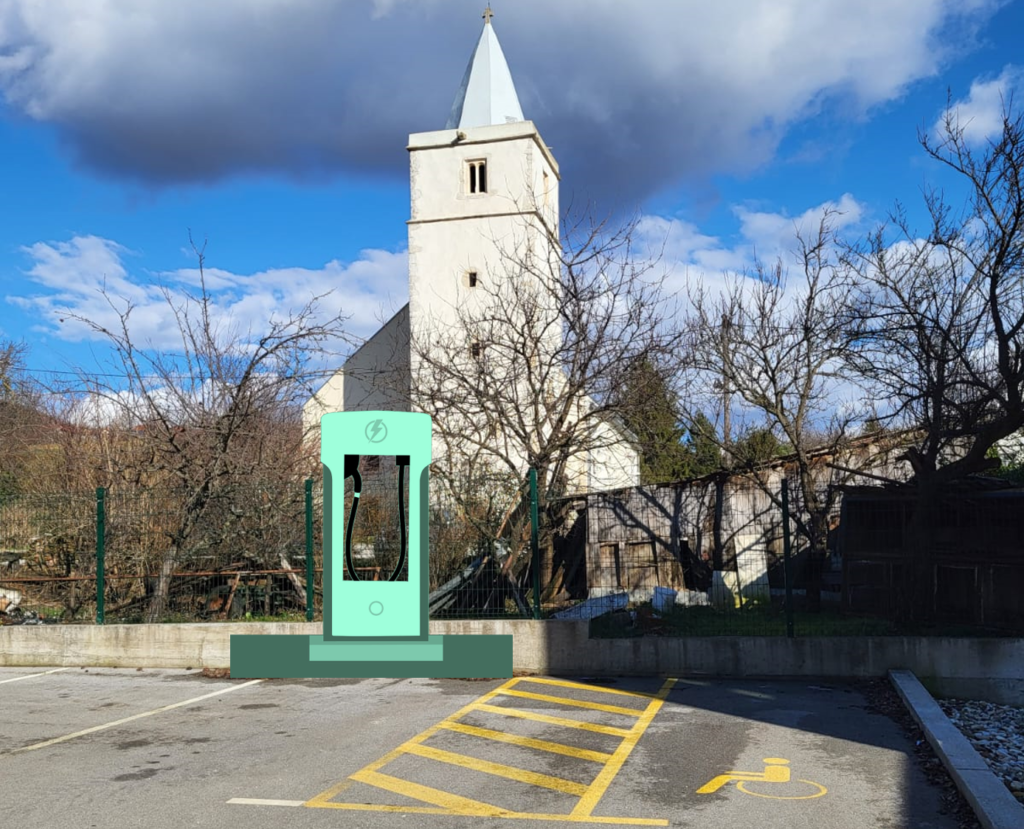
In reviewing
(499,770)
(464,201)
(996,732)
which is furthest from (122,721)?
(464,201)

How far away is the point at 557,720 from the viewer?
925 centimetres

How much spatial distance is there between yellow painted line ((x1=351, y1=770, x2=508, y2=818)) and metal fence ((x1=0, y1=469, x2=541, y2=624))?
5690 mm

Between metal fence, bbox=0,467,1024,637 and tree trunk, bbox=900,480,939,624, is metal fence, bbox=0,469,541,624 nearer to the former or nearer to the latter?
metal fence, bbox=0,467,1024,637

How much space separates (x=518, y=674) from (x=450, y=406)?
245 inches

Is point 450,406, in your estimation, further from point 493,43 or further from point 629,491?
point 493,43

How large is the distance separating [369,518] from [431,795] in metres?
4.76

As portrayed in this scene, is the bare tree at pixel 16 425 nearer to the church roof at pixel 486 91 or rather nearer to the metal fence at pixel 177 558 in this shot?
the metal fence at pixel 177 558

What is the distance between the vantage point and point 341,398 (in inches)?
1517

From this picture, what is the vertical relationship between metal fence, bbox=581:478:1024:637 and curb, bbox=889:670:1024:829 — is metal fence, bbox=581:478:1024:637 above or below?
above

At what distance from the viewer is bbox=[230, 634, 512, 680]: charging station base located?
2.14 meters

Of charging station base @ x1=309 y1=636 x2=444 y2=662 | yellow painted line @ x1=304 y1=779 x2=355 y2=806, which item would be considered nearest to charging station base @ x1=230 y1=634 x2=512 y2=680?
charging station base @ x1=309 y1=636 x2=444 y2=662

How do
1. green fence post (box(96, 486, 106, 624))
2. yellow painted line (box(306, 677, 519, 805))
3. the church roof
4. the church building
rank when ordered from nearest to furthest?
yellow painted line (box(306, 677, 519, 805))
green fence post (box(96, 486, 106, 624))
the church building
the church roof

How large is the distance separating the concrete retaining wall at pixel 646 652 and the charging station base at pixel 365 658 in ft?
28.8

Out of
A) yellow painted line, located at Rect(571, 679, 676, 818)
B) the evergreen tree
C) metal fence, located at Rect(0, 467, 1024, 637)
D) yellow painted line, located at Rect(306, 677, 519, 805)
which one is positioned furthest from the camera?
the evergreen tree
